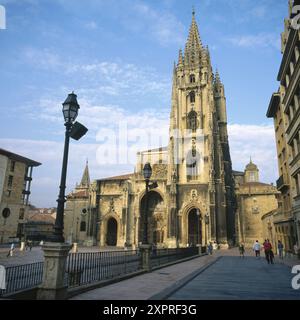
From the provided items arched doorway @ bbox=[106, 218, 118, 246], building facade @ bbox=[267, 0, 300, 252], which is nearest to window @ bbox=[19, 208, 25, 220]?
arched doorway @ bbox=[106, 218, 118, 246]

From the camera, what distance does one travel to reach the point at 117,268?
11117 mm

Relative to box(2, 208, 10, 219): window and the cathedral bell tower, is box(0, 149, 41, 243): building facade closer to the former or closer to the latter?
box(2, 208, 10, 219): window

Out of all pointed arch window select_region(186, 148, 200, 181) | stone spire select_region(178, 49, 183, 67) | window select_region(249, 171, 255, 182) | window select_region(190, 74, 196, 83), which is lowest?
pointed arch window select_region(186, 148, 200, 181)

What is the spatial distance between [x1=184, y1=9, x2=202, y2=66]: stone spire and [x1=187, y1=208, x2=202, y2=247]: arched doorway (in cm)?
2674

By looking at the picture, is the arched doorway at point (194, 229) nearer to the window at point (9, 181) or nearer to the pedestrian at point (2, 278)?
Answer: the window at point (9, 181)

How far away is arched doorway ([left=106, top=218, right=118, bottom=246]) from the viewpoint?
155ft

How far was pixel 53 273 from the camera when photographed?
6.30 metres

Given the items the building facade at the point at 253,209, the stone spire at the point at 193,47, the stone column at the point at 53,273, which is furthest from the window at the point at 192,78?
the stone column at the point at 53,273

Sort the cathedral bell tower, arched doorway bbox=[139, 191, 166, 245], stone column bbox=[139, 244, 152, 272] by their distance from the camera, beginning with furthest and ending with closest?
arched doorway bbox=[139, 191, 166, 245]
the cathedral bell tower
stone column bbox=[139, 244, 152, 272]

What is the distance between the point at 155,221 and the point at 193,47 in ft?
108

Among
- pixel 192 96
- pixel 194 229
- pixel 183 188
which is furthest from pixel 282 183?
pixel 192 96
